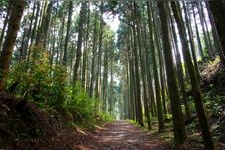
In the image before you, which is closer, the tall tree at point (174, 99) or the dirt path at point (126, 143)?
the tall tree at point (174, 99)

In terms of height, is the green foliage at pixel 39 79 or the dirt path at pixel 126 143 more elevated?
the green foliage at pixel 39 79

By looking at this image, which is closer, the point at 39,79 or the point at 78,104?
the point at 39,79

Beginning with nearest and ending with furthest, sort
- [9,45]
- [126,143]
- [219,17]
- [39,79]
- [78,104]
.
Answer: [219,17] < [9,45] < [39,79] < [126,143] < [78,104]

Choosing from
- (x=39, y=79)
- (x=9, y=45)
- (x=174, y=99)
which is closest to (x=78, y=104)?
(x=39, y=79)

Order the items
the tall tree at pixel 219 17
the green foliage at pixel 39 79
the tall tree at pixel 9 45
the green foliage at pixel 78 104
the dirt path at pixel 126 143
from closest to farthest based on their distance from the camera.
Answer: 1. the tall tree at pixel 219 17
2. the tall tree at pixel 9 45
3. the green foliage at pixel 39 79
4. the dirt path at pixel 126 143
5. the green foliage at pixel 78 104

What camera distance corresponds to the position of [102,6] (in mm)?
24172

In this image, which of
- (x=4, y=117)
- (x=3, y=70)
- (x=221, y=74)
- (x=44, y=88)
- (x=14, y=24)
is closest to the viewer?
(x=4, y=117)

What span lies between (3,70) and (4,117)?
1.48m

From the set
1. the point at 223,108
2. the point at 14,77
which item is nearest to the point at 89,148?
the point at 14,77

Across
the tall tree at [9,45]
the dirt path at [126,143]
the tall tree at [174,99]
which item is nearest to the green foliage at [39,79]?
the tall tree at [9,45]

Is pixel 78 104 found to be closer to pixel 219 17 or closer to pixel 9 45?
pixel 9 45

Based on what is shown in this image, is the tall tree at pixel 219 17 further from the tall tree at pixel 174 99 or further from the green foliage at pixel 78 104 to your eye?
the green foliage at pixel 78 104

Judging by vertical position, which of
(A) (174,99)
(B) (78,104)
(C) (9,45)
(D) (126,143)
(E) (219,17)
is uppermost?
(C) (9,45)

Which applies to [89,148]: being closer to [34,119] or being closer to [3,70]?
[34,119]
